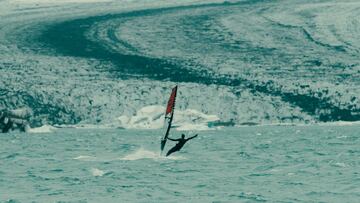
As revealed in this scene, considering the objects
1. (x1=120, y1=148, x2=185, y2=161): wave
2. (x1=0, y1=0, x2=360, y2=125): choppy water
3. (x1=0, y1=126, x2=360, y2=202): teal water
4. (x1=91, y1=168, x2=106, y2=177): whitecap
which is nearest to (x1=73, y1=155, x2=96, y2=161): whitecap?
(x1=0, y1=126, x2=360, y2=202): teal water

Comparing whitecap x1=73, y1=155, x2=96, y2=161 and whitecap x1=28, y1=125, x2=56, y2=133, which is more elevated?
whitecap x1=73, y1=155, x2=96, y2=161

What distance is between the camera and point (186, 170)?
66.9ft

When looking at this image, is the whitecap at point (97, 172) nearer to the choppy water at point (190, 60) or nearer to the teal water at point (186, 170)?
the teal water at point (186, 170)

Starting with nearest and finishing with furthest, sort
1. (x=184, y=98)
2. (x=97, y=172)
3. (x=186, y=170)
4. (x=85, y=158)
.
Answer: (x=97, y=172), (x=186, y=170), (x=85, y=158), (x=184, y=98)

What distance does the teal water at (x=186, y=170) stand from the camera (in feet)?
52.0

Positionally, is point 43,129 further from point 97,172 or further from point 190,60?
point 97,172

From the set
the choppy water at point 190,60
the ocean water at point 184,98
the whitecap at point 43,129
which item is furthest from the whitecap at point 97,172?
the choppy water at point 190,60

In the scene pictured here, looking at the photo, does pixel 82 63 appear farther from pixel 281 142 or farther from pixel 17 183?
pixel 17 183

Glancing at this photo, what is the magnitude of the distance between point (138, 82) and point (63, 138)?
12.1 meters

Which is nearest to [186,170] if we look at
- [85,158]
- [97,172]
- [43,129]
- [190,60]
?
[97,172]

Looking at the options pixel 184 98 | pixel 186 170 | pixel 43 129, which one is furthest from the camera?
pixel 184 98

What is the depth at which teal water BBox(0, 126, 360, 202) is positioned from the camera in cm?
1584

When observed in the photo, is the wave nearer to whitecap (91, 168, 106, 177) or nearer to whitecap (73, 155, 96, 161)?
whitecap (73, 155, 96, 161)

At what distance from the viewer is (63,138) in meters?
36.0
